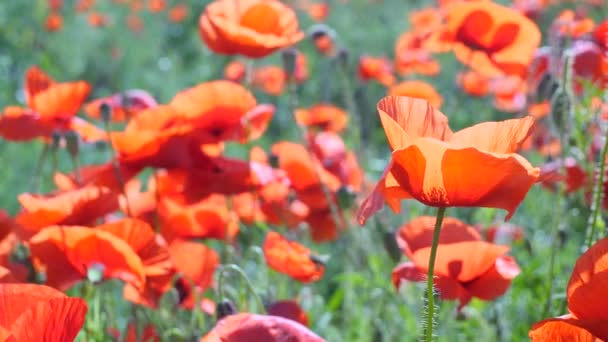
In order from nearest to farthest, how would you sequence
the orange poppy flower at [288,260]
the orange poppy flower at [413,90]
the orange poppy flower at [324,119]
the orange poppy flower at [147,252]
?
the orange poppy flower at [147,252]
the orange poppy flower at [288,260]
the orange poppy flower at [413,90]
the orange poppy flower at [324,119]

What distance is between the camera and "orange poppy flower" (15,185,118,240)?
152 centimetres

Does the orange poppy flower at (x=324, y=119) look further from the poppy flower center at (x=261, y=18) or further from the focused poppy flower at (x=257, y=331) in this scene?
the focused poppy flower at (x=257, y=331)

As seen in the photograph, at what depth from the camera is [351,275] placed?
6.41 feet

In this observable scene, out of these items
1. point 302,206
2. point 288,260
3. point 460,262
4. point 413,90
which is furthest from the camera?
point 413,90

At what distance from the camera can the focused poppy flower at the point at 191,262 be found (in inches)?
68.2

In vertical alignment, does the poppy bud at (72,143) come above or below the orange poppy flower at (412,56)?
above

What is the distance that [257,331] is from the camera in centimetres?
99

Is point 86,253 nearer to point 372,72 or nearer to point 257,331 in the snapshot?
point 257,331

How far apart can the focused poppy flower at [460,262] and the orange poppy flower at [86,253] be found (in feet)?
1.27

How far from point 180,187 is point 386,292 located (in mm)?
437

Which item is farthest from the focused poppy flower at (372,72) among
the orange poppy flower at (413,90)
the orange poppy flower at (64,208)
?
the orange poppy flower at (64,208)

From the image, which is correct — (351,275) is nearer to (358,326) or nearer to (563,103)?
(358,326)

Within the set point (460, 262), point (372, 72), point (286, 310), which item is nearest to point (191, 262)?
point (286, 310)

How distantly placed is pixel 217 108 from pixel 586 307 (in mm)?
1041
